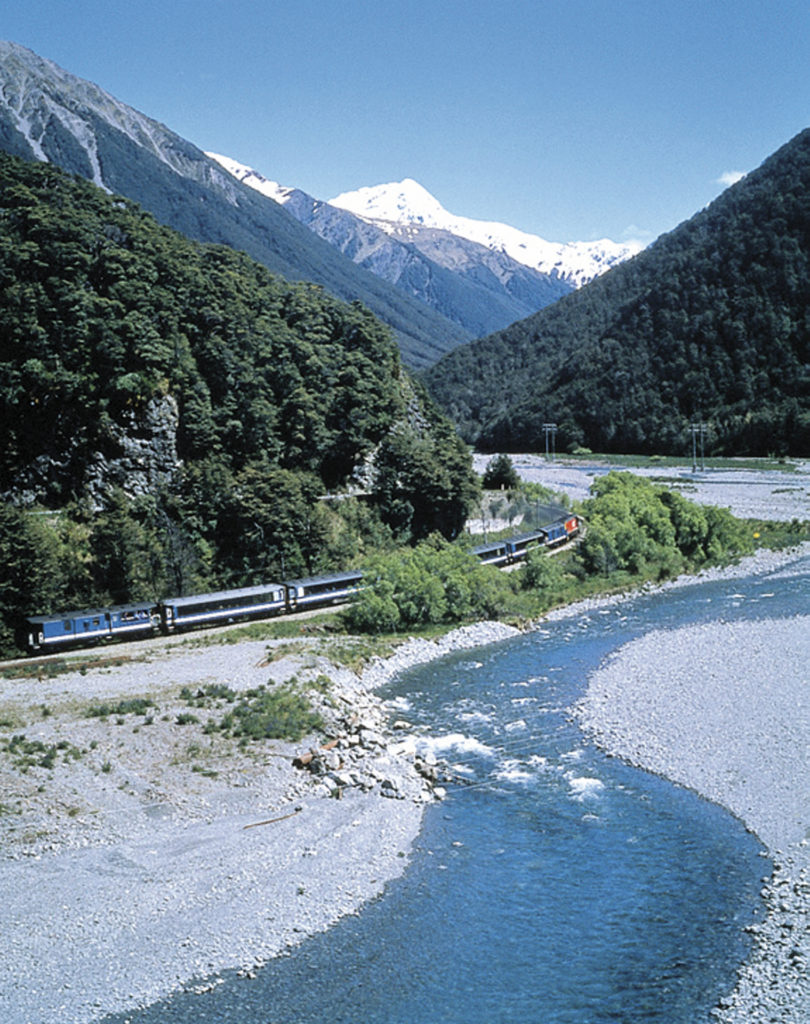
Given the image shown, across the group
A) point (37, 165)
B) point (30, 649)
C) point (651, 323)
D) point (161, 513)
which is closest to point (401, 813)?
point (30, 649)

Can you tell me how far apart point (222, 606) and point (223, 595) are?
61 centimetres

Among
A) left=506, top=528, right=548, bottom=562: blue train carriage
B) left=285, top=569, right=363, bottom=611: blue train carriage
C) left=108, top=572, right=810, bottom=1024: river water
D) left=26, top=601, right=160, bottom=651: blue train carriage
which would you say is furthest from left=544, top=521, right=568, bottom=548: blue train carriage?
left=108, top=572, right=810, bottom=1024: river water

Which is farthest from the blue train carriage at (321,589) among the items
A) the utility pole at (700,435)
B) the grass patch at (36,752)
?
the utility pole at (700,435)

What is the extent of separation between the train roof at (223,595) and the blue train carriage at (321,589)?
918 mm

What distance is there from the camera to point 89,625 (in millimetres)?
40406

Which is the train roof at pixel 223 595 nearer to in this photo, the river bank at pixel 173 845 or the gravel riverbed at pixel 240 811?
the gravel riverbed at pixel 240 811

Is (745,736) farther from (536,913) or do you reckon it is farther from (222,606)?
(222,606)

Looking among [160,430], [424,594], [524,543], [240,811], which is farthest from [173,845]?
[524,543]

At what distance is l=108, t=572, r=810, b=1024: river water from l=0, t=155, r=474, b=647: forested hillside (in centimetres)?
2355

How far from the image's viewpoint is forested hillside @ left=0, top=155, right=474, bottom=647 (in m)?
48.5

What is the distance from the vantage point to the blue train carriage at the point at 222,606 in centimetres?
4347

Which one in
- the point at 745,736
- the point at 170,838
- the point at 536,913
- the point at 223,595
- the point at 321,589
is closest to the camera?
the point at 536,913

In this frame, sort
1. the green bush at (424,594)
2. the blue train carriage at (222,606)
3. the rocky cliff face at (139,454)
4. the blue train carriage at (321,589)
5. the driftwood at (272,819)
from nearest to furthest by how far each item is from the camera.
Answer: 1. the driftwood at (272,819)
2. the blue train carriage at (222,606)
3. the green bush at (424,594)
4. the blue train carriage at (321,589)
5. the rocky cliff face at (139,454)

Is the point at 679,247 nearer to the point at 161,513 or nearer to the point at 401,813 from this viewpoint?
the point at 161,513
